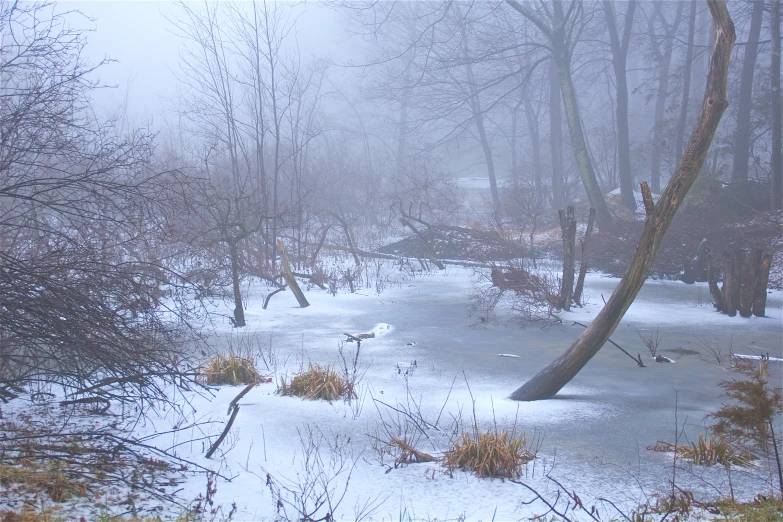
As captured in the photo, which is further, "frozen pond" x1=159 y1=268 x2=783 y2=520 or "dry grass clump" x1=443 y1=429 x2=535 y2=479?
"dry grass clump" x1=443 y1=429 x2=535 y2=479

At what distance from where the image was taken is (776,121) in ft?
58.4

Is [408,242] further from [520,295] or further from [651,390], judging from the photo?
[651,390]

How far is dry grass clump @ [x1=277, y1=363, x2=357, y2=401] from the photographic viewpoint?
7.21 metres

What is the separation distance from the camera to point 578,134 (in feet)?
66.8

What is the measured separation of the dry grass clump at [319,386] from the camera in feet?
23.6

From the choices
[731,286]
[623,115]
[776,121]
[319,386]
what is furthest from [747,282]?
[623,115]

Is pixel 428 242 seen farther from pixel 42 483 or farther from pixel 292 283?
pixel 42 483

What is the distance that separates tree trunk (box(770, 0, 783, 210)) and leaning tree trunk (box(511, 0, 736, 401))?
13.1m

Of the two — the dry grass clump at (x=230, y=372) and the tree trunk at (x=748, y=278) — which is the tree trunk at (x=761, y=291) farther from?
the dry grass clump at (x=230, y=372)

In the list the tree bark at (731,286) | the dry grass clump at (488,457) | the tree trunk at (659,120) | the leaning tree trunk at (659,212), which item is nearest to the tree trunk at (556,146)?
the tree trunk at (659,120)

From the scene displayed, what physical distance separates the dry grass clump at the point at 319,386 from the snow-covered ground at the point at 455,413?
16 cm

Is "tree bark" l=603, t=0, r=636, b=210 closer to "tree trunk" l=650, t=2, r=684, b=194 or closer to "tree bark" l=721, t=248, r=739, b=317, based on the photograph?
"tree trunk" l=650, t=2, r=684, b=194

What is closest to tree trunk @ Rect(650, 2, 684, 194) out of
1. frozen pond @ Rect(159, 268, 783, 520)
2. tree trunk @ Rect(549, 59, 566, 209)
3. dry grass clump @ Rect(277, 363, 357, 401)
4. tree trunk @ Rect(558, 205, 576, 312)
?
tree trunk @ Rect(549, 59, 566, 209)

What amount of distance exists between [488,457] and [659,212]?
124 inches
